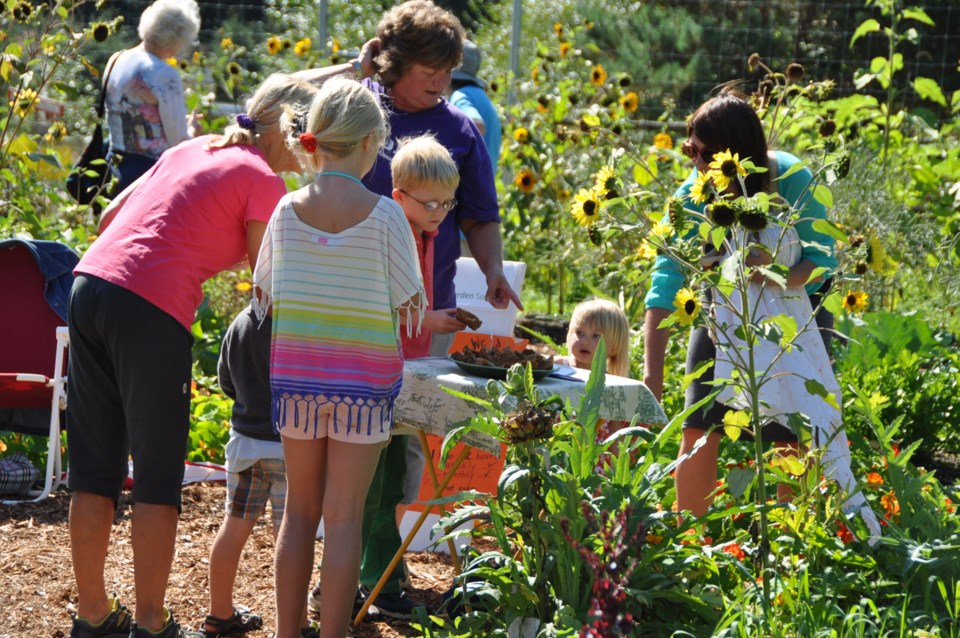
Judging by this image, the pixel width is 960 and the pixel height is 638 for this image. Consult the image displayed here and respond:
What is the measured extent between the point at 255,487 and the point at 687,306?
1.33 meters

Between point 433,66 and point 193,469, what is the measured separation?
6.28 feet

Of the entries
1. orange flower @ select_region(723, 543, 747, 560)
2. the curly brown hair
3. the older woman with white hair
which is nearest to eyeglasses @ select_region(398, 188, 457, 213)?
the curly brown hair

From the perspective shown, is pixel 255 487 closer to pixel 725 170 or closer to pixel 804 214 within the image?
pixel 725 170

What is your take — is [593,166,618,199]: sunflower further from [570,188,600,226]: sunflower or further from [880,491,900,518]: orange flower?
[880,491,900,518]: orange flower

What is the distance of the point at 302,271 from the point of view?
2.87 m

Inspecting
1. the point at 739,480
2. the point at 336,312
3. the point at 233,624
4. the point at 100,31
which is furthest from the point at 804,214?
the point at 100,31

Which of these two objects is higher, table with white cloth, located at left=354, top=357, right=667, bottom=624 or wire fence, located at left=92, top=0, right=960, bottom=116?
wire fence, located at left=92, top=0, right=960, bottom=116

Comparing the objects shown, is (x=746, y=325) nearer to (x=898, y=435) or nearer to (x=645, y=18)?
(x=898, y=435)

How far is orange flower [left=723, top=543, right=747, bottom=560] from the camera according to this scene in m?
3.02

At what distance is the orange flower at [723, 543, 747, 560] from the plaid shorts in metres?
1.20

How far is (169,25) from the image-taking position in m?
5.78

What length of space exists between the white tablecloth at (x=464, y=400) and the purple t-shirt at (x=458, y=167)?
0.68 metres

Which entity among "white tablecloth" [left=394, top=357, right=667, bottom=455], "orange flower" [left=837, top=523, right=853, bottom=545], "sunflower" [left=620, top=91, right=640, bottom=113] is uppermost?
"sunflower" [left=620, top=91, right=640, bottom=113]

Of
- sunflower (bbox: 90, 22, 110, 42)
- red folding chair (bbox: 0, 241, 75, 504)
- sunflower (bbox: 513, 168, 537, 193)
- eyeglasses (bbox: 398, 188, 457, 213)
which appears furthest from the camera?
sunflower (bbox: 513, 168, 537, 193)
